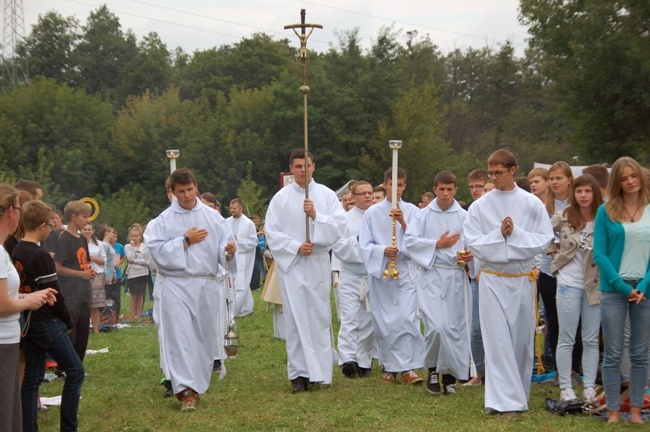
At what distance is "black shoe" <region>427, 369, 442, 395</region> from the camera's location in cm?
968

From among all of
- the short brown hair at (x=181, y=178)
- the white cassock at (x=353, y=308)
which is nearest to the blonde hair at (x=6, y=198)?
the short brown hair at (x=181, y=178)

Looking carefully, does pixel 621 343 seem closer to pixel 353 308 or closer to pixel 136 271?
pixel 353 308

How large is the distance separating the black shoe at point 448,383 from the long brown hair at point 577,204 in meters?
2.02

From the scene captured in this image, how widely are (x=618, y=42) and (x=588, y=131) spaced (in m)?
3.45

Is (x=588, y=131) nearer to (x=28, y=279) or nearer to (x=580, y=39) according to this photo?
(x=580, y=39)

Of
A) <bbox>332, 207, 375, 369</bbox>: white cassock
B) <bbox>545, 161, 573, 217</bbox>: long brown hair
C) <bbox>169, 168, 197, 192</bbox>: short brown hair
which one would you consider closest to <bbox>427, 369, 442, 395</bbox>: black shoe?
<bbox>332, 207, 375, 369</bbox>: white cassock

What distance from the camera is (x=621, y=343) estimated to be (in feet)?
25.9

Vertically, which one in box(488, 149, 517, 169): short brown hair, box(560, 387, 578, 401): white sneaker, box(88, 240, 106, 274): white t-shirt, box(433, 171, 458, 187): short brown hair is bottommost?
box(560, 387, 578, 401): white sneaker

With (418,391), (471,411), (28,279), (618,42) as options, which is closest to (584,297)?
(471,411)

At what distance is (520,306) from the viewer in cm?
860

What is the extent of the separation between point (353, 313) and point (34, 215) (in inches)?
211

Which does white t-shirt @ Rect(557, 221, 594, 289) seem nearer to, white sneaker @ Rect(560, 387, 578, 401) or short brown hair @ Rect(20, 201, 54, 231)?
white sneaker @ Rect(560, 387, 578, 401)

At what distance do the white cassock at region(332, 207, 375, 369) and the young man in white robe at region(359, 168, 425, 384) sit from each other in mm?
538

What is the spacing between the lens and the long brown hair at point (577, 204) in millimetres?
8781
